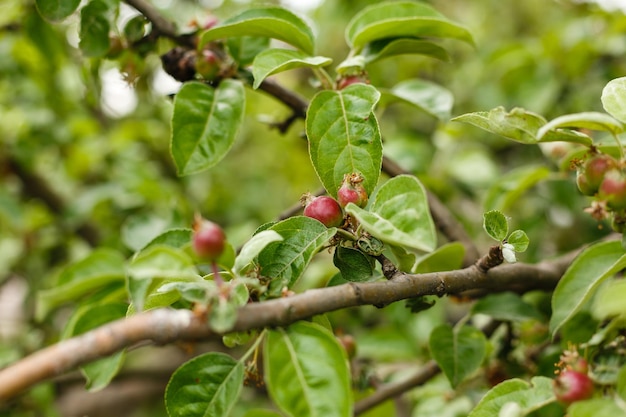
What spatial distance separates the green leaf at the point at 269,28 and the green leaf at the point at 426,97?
0.24 meters

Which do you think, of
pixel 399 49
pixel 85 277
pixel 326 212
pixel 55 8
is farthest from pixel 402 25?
pixel 85 277

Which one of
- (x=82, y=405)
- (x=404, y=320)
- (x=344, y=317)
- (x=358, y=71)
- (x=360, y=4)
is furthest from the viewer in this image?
(x=82, y=405)

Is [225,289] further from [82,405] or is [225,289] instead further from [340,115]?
[82,405]

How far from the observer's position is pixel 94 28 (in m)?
1.23

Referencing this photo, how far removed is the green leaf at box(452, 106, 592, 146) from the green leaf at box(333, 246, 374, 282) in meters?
0.25

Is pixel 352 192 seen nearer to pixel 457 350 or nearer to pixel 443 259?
pixel 443 259

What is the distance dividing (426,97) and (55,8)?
0.78 meters

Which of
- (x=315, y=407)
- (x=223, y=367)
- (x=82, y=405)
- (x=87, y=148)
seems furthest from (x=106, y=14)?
(x=82, y=405)

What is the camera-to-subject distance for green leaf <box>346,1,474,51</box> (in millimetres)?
1127

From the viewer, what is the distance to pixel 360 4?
7.73 feet

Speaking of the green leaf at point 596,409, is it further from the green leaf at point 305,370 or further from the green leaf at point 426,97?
the green leaf at point 426,97

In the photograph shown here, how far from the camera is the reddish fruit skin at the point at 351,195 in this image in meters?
0.90

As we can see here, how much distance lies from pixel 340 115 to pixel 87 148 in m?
1.75

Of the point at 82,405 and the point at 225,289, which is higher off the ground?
the point at 225,289
